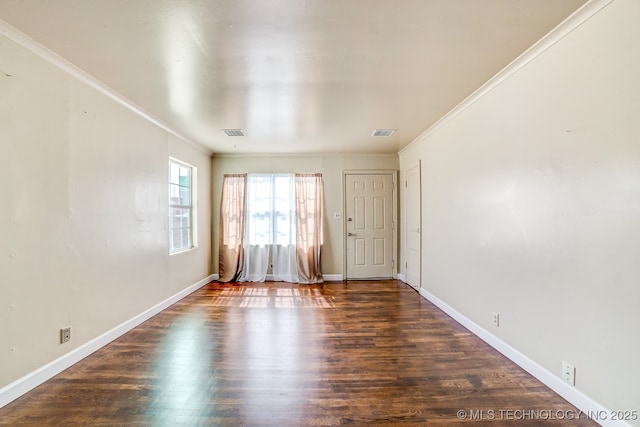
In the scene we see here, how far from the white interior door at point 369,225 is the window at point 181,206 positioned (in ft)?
9.02

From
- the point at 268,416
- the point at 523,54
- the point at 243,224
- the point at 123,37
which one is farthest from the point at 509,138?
the point at 243,224

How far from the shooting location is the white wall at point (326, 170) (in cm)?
555

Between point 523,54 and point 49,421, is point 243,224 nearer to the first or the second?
point 49,421

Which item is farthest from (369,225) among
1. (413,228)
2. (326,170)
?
(326,170)

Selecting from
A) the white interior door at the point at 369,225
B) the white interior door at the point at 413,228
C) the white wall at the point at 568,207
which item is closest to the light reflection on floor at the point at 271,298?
→ the white interior door at the point at 369,225

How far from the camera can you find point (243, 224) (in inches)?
215

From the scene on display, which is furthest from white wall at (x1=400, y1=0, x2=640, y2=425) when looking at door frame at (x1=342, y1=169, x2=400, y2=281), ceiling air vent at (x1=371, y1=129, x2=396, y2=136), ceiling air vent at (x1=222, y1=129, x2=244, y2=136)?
ceiling air vent at (x1=222, y1=129, x2=244, y2=136)

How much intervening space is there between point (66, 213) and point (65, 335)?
38.4 inches

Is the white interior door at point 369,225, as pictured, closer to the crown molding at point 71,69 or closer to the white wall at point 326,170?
the white wall at point 326,170

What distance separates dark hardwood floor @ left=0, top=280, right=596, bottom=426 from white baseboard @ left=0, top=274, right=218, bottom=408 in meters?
0.05

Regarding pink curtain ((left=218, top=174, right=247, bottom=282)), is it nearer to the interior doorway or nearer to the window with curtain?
the window with curtain

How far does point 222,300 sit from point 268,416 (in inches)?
107

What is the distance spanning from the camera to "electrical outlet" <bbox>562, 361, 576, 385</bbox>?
186 centimetres

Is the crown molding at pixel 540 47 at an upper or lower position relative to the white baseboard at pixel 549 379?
upper
